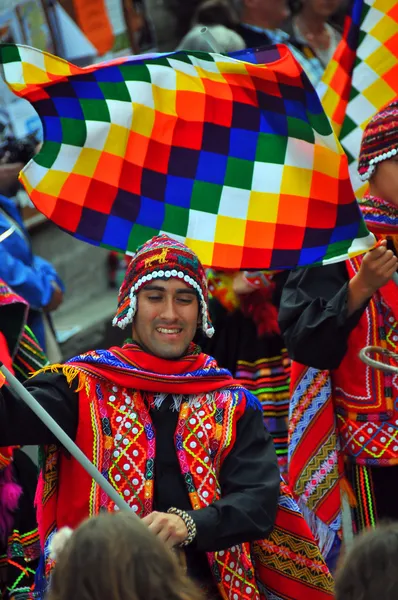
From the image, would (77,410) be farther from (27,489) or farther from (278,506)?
(27,489)

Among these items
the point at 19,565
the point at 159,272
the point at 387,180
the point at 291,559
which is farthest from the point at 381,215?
the point at 19,565

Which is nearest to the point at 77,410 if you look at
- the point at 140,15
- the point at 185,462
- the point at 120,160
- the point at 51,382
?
the point at 51,382

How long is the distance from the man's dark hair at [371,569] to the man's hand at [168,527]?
1.00 m

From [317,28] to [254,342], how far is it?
3.15 meters

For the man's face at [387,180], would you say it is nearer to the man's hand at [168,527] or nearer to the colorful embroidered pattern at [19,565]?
the man's hand at [168,527]

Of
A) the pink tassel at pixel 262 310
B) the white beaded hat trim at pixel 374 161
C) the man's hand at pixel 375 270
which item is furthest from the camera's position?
the pink tassel at pixel 262 310

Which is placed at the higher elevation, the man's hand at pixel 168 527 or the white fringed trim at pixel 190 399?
the white fringed trim at pixel 190 399

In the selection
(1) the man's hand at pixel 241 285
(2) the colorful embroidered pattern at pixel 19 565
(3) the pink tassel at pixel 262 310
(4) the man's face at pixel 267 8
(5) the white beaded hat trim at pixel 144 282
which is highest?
(4) the man's face at pixel 267 8

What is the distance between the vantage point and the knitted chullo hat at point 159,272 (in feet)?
13.7

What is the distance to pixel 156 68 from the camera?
4789mm

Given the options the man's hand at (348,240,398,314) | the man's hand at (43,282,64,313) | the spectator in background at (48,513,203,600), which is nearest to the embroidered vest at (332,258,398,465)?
the man's hand at (348,240,398,314)

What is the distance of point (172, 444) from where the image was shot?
3979 mm

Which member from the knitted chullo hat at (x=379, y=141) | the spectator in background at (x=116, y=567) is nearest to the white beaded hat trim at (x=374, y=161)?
the knitted chullo hat at (x=379, y=141)

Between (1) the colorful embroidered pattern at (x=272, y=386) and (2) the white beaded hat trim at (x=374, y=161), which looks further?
(1) the colorful embroidered pattern at (x=272, y=386)
